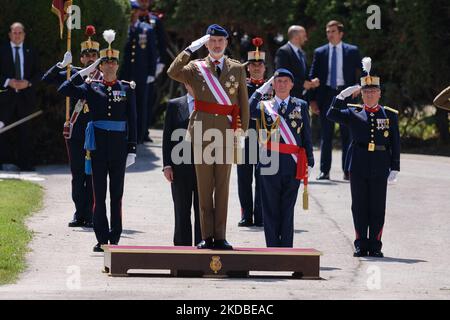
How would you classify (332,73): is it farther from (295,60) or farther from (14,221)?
(14,221)

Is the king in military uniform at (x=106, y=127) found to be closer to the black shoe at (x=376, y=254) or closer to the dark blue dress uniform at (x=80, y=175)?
the dark blue dress uniform at (x=80, y=175)

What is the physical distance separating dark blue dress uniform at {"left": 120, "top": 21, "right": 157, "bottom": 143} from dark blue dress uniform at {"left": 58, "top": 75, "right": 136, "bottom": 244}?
7994 mm

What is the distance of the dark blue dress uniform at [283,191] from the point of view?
13.0 m

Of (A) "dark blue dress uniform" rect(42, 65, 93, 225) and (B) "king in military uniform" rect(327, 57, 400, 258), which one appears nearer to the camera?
(B) "king in military uniform" rect(327, 57, 400, 258)

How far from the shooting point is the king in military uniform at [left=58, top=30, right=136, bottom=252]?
518 inches

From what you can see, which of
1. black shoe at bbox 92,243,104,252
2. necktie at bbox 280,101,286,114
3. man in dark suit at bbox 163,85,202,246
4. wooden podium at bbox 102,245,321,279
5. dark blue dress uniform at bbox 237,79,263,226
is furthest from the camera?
dark blue dress uniform at bbox 237,79,263,226

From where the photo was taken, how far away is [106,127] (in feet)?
43.4

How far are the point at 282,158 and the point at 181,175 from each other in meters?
0.94

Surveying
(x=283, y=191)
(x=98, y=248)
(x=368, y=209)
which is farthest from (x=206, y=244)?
(x=368, y=209)

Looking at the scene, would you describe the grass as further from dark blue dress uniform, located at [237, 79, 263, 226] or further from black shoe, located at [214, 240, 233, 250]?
dark blue dress uniform, located at [237, 79, 263, 226]

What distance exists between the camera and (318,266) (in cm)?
1188

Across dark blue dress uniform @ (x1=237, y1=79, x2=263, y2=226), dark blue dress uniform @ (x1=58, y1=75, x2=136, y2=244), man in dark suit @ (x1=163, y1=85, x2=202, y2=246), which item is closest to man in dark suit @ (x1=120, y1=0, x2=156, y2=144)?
dark blue dress uniform @ (x1=237, y1=79, x2=263, y2=226)

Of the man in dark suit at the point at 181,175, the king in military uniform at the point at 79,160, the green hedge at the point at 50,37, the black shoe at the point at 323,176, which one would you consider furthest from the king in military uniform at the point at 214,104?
the green hedge at the point at 50,37
